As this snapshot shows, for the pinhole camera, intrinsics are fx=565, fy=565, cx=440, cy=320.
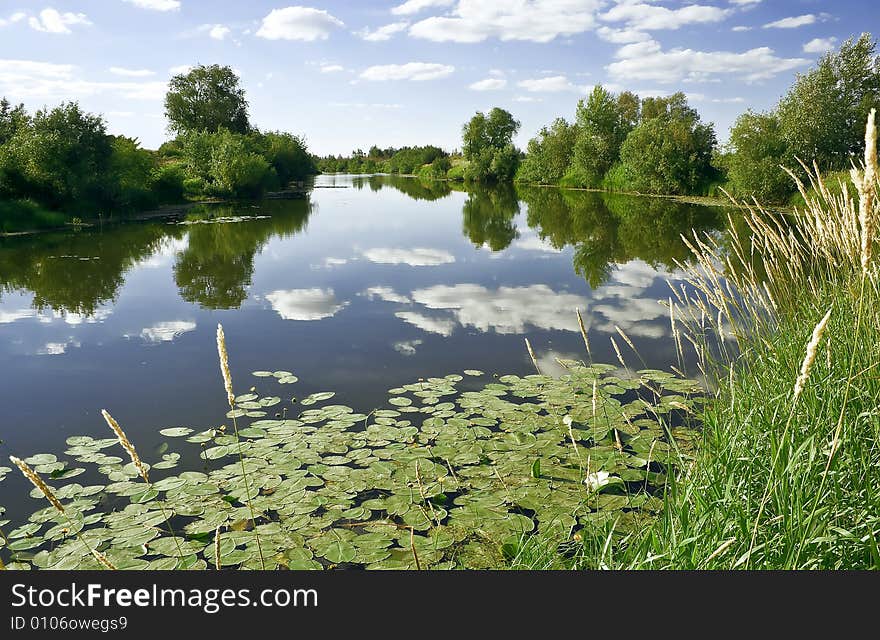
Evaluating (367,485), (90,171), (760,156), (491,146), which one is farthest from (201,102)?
(367,485)

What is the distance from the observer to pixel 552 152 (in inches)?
2014

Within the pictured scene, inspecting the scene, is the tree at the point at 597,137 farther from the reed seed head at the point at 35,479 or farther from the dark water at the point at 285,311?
the reed seed head at the point at 35,479

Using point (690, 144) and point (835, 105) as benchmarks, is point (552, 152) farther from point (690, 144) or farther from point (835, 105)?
point (835, 105)

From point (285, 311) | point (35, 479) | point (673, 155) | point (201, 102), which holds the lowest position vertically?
point (285, 311)

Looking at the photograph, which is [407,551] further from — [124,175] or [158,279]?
[124,175]

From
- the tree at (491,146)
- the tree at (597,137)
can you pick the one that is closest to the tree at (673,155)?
the tree at (597,137)

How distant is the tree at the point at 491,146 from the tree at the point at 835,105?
1398 inches

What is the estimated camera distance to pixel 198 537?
3635 millimetres

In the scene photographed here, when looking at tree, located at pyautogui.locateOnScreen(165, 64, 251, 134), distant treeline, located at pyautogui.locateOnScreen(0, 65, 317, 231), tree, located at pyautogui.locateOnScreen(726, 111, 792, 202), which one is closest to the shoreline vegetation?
distant treeline, located at pyautogui.locateOnScreen(0, 65, 317, 231)

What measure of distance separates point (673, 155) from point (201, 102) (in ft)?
139

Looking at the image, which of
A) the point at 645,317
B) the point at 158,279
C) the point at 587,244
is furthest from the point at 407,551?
the point at 587,244

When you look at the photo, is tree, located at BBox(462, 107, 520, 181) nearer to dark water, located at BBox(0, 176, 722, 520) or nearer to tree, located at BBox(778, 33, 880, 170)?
tree, located at BBox(778, 33, 880, 170)

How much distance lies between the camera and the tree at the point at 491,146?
196ft

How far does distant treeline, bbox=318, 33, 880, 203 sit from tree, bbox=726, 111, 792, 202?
4 cm
